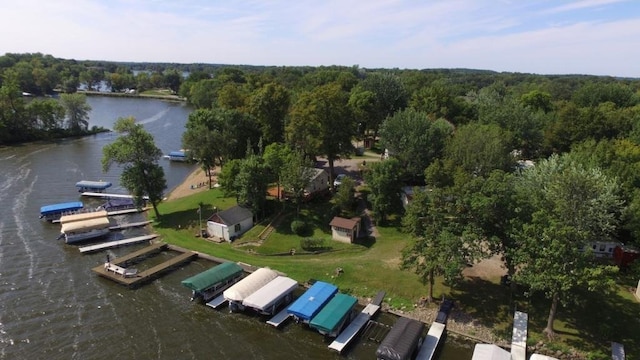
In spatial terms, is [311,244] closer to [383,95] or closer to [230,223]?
[230,223]

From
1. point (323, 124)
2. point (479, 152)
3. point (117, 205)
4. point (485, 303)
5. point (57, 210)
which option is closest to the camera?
point (485, 303)

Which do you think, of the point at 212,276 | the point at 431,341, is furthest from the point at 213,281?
the point at 431,341

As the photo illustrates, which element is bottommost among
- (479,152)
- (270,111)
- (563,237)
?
(563,237)

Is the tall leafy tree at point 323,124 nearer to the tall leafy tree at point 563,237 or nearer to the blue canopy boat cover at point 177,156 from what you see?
the tall leafy tree at point 563,237

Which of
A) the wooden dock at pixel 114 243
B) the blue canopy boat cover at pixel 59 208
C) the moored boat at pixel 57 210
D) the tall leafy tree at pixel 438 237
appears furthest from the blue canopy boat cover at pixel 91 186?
the tall leafy tree at pixel 438 237

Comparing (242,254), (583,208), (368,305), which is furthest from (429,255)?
(242,254)

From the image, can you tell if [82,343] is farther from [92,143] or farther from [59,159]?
[92,143]
